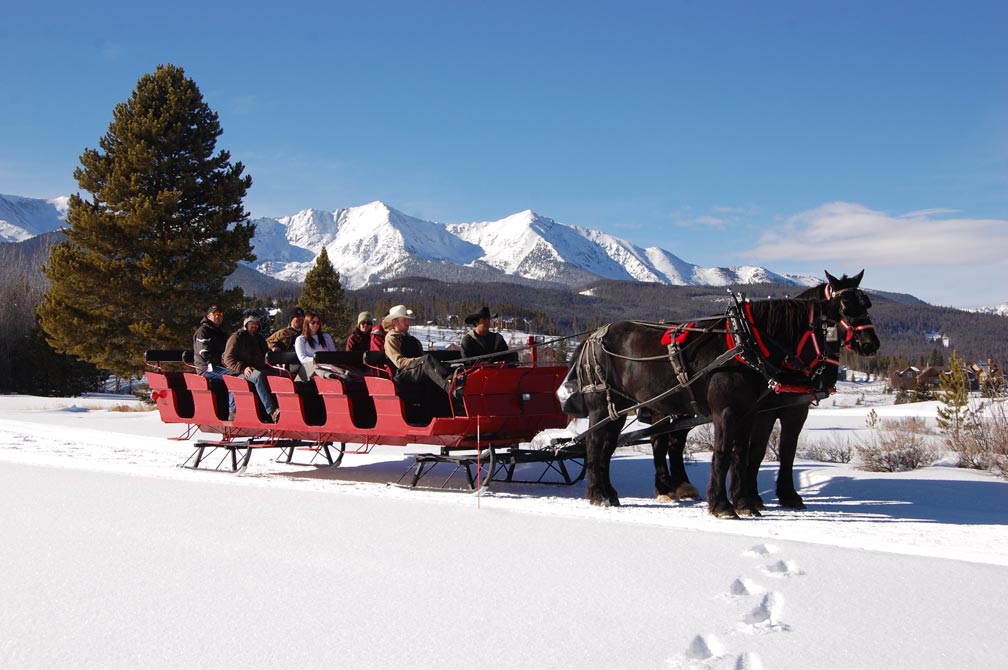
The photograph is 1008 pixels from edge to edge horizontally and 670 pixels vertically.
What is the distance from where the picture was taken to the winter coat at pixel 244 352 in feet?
33.6

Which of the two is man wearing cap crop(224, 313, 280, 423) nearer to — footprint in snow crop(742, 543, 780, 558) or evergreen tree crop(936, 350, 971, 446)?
footprint in snow crop(742, 543, 780, 558)

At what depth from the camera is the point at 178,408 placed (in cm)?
1068

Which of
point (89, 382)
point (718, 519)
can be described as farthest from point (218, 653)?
point (89, 382)

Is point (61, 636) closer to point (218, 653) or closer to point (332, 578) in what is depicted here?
point (218, 653)

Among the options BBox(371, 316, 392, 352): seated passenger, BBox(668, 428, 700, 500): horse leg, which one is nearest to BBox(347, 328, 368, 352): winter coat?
BBox(371, 316, 392, 352): seated passenger

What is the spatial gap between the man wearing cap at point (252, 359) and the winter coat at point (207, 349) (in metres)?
0.34

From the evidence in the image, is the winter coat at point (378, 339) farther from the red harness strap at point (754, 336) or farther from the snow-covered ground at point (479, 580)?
the red harness strap at point (754, 336)

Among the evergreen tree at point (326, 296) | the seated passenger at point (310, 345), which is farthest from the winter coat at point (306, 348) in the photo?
the evergreen tree at point (326, 296)

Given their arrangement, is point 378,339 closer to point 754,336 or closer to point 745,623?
point 754,336

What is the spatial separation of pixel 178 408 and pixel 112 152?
18405 mm

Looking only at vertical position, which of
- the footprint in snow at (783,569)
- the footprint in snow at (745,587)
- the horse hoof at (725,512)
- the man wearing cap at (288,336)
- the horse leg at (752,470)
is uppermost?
the man wearing cap at (288,336)

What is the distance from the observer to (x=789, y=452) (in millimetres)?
7781

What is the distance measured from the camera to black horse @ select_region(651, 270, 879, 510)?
6.90 m

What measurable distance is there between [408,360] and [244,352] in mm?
2518
